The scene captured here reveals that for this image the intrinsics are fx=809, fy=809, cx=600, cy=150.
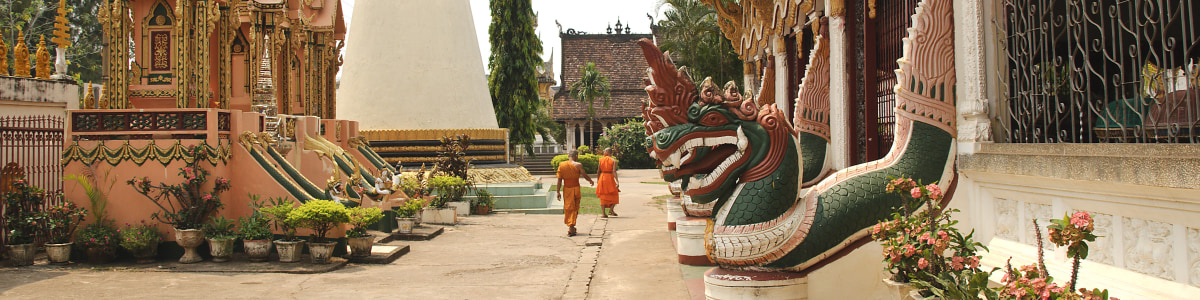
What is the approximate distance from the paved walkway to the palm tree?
106 feet

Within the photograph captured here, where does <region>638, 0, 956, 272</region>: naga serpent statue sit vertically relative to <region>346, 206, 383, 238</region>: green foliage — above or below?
above

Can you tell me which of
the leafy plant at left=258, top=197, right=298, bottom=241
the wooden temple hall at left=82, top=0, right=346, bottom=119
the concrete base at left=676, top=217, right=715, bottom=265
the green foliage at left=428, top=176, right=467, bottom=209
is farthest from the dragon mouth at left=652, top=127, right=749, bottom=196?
the green foliage at left=428, top=176, right=467, bottom=209

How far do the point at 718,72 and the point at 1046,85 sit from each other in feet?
74.1

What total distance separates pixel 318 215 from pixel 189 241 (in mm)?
1435

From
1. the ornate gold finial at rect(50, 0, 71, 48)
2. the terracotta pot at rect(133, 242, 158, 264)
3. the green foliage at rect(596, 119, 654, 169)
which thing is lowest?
the terracotta pot at rect(133, 242, 158, 264)

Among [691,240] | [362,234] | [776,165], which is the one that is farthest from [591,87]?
[776,165]

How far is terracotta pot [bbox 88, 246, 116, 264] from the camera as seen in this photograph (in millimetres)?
8102

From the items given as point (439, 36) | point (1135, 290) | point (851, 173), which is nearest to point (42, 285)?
point (851, 173)

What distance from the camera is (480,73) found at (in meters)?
18.3

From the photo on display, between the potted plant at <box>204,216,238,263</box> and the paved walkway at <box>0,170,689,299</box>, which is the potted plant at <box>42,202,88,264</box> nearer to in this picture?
the paved walkway at <box>0,170,689,299</box>

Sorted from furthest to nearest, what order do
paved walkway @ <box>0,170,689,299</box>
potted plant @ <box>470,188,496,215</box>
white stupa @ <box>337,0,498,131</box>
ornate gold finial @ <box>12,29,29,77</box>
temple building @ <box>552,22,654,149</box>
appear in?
temple building @ <box>552,22,654,149</box> < white stupa @ <box>337,0,498,131</box> < potted plant @ <box>470,188,496,215</box> < ornate gold finial @ <box>12,29,29,77</box> < paved walkway @ <box>0,170,689,299</box>

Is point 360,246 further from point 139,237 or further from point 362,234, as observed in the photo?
point 139,237

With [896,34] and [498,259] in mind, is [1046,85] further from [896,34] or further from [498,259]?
[498,259]

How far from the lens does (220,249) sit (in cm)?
815
